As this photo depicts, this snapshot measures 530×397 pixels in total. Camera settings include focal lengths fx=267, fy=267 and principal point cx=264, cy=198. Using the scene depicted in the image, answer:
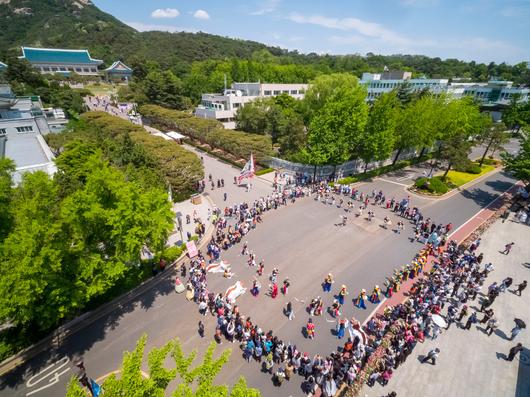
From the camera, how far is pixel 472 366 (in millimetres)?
14023

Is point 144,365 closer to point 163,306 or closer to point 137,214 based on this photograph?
point 163,306

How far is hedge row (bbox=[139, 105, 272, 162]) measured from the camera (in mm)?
41156

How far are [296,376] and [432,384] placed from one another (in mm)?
6662

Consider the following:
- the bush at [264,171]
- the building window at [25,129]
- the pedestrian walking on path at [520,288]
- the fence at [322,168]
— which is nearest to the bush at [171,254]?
the bush at [264,171]

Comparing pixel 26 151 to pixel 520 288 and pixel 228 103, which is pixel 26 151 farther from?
pixel 520 288

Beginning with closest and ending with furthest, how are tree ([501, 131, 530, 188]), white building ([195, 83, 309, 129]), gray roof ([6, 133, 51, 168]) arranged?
tree ([501, 131, 530, 188])
gray roof ([6, 133, 51, 168])
white building ([195, 83, 309, 129])

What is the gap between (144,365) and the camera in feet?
46.8

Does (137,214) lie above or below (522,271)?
above

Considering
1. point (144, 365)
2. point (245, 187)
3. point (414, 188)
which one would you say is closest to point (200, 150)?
point (245, 187)

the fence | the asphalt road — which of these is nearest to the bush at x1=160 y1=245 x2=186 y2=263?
the asphalt road

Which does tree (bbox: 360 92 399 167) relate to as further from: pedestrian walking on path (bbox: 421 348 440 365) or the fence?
pedestrian walking on path (bbox: 421 348 440 365)

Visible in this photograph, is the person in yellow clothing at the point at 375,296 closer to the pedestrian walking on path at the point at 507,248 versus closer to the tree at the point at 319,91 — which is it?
the pedestrian walking on path at the point at 507,248

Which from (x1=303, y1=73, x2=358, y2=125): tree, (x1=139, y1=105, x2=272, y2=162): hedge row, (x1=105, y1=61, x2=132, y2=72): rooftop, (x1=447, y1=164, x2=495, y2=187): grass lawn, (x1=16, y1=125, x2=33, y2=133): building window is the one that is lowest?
(x1=447, y1=164, x2=495, y2=187): grass lawn

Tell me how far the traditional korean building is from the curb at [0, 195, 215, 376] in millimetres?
121496
